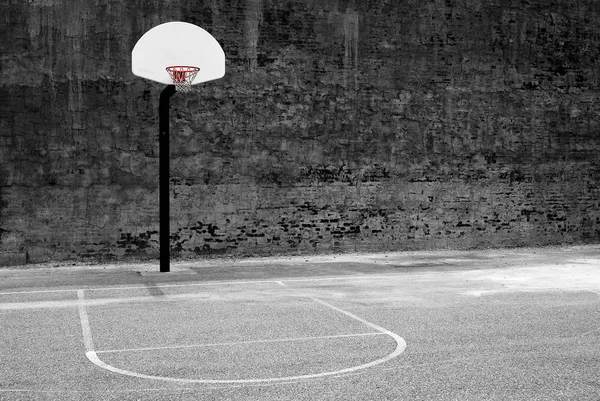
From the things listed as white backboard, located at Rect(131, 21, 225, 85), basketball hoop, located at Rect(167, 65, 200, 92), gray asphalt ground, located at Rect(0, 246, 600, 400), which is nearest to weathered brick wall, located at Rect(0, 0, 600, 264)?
white backboard, located at Rect(131, 21, 225, 85)

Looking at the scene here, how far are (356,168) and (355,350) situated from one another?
8700mm

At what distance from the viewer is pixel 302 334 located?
7.07m

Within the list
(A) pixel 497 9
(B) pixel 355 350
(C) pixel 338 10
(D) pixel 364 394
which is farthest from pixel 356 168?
(D) pixel 364 394

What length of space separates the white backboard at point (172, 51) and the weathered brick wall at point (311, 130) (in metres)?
0.92

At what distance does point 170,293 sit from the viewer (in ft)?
32.7

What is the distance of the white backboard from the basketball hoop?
0.26 feet

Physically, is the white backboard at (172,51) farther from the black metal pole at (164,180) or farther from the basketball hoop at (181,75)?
the black metal pole at (164,180)

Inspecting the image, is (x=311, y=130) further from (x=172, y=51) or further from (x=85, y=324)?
(x=85, y=324)

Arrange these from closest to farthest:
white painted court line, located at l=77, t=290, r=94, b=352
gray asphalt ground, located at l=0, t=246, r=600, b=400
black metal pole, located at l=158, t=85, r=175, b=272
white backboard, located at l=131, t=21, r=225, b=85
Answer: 1. gray asphalt ground, located at l=0, t=246, r=600, b=400
2. white painted court line, located at l=77, t=290, r=94, b=352
3. black metal pole, located at l=158, t=85, r=175, b=272
4. white backboard, located at l=131, t=21, r=225, b=85

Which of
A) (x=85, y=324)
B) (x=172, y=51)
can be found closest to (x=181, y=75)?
(x=172, y=51)

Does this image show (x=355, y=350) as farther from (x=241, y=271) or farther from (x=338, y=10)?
(x=338, y=10)

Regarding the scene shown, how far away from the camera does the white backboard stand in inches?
488

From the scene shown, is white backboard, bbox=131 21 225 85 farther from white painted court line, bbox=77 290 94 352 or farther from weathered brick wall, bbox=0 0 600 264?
white painted court line, bbox=77 290 94 352

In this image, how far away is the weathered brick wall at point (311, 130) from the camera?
13.0 metres
